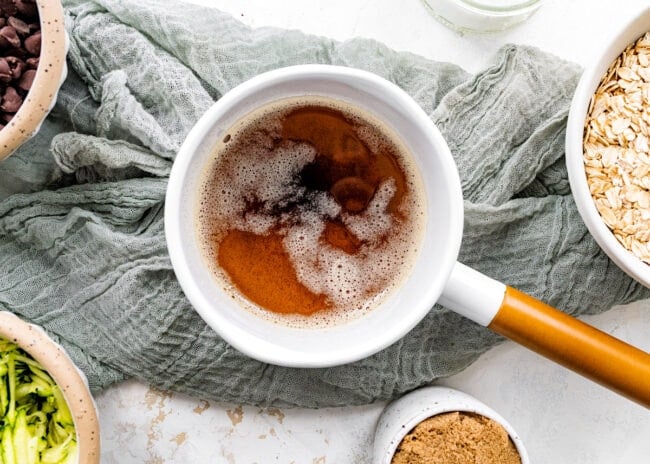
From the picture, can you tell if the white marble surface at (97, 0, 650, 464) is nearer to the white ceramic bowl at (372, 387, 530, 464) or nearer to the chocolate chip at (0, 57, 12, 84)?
the white ceramic bowl at (372, 387, 530, 464)

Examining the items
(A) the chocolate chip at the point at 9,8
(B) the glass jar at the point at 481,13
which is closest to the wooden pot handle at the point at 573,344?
(B) the glass jar at the point at 481,13

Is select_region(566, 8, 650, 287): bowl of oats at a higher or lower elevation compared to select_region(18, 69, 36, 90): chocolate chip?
higher

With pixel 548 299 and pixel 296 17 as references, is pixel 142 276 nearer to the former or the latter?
pixel 296 17

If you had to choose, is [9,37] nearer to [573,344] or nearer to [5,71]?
[5,71]

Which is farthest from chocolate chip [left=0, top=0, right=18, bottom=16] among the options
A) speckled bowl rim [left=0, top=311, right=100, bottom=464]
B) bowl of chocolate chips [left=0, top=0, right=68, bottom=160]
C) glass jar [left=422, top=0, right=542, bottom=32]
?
glass jar [left=422, top=0, right=542, bottom=32]

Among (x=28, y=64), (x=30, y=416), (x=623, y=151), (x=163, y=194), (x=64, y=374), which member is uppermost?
(x=623, y=151)

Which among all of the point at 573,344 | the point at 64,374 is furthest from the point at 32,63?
the point at 573,344

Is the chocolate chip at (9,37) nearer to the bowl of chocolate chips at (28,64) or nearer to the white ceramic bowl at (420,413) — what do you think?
the bowl of chocolate chips at (28,64)
